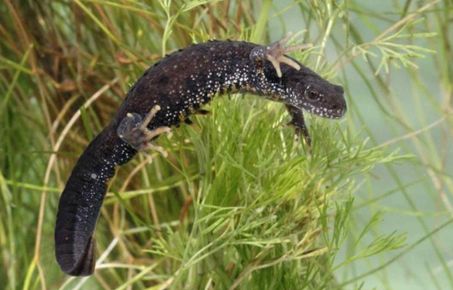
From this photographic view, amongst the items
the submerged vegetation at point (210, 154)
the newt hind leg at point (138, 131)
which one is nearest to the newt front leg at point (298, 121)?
the submerged vegetation at point (210, 154)

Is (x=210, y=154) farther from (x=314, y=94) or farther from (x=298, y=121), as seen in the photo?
(x=314, y=94)

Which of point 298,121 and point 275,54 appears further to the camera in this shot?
point 298,121

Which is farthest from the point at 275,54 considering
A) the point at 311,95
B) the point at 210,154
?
the point at 210,154

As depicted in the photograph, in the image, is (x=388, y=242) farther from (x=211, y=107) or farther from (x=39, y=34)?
(x=39, y=34)

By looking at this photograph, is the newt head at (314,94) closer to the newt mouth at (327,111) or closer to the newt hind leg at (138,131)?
the newt mouth at (327,111)

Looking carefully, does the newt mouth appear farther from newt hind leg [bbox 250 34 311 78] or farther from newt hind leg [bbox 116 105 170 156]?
→ newt hind leg [bbox 116 105 170 156]

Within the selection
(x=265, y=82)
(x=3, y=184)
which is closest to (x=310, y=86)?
(x=265, y=82)

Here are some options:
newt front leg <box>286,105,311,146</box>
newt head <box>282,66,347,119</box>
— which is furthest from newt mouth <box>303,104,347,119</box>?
newt front leg <box>286,105,311,146</box>
